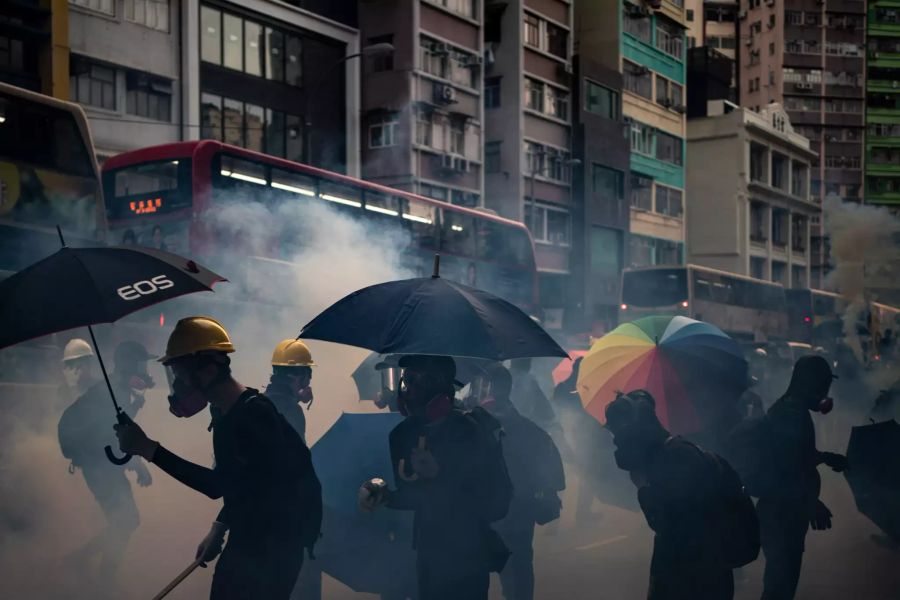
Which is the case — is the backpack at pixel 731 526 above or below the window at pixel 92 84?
below

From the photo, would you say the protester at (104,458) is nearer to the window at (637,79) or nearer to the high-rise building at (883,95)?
the window at (637,79)

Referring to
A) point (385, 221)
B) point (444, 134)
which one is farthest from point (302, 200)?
point (444, 134)

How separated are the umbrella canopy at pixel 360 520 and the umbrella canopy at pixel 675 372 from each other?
2148 millimetres

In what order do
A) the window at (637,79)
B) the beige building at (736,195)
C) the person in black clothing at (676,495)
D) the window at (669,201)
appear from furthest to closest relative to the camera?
the beige building at (736,195), the window at (669,201), the window at (637,79), the person in black clothing at (676,495)

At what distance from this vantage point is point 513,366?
944 cm

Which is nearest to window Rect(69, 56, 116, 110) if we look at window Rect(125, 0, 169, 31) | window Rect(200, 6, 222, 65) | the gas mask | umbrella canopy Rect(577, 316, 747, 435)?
window Rect(125, 0, 169, 31)

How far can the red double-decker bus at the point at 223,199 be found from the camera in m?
18.7

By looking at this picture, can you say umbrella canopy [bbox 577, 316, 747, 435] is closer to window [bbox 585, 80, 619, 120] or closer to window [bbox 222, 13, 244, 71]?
window [bbox 222, 13, 244, 71]

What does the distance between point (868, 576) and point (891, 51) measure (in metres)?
95.1

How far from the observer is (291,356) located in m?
6.80

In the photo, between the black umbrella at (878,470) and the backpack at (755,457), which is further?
the black umbrella at (878,470)

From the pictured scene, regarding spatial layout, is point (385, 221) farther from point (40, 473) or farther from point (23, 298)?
point (23, 298)

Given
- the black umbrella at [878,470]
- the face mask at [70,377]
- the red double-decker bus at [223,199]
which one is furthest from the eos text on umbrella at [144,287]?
the red double-decker bus at [223,199]

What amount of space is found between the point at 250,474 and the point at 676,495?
5.15 ft
